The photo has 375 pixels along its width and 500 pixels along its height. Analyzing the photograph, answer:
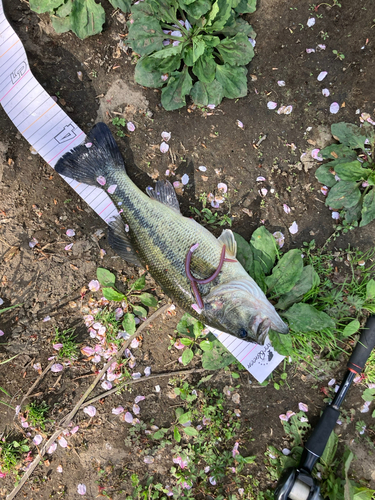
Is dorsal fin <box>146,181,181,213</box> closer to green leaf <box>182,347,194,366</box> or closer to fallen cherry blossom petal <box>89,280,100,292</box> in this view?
fallen cherry blossom petal <box>89,280,100,292</box>

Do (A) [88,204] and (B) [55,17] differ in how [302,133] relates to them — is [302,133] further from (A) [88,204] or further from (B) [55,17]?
(B) [55,17]

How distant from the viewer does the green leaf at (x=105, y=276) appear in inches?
132

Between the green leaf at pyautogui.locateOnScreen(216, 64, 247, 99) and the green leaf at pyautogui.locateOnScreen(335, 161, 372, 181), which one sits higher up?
A: the green leaf at pyautogui.locateOnScreen(216, 64, 247, 99)

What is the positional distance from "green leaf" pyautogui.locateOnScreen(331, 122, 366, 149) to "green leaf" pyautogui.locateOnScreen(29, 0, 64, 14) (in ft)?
10.3

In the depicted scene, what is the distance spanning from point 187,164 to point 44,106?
1.62 m

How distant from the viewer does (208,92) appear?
3.24 meters

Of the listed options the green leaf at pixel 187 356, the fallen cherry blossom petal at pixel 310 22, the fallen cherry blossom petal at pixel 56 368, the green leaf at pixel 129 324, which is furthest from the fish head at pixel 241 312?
the fallen cherry blossom petal at pixel 310 22

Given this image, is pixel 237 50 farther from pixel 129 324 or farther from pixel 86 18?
pixel 129 324

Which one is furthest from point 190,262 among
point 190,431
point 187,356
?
point 190,431

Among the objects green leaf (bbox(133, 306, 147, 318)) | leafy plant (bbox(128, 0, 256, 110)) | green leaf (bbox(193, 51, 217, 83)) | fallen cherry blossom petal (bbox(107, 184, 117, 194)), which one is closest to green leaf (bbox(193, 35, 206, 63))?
leafy plant (bbox(128, 0, 256, 110))

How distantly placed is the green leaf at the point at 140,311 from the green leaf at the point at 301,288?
4.78ft

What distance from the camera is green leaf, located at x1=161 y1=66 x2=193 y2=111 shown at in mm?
3193

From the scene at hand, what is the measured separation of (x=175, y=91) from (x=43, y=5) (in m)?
1.54

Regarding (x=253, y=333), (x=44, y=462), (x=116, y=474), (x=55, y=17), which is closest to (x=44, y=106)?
(x=55, y=17)
